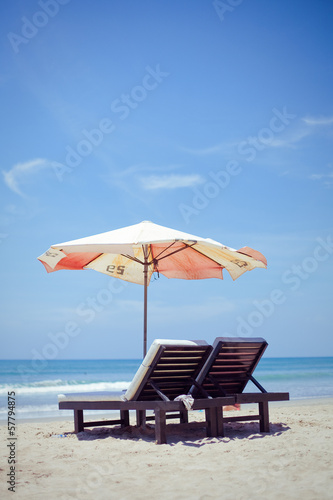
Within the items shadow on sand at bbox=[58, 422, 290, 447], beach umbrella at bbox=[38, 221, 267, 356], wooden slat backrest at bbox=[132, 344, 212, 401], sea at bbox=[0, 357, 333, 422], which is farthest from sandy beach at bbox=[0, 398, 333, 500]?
beach umbrella at bbox=[38, 221, 267, 356]

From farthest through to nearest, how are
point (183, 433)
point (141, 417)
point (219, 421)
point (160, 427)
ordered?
1. point (141, 417)
2. point (183, 433)
3. point (219, 421)
4. point (160, 427)

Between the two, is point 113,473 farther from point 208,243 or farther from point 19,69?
point 19,69

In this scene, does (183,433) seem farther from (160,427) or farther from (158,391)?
(158,391)

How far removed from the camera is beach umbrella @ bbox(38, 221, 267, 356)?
222 inches

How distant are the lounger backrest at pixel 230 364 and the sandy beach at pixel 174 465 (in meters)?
0.50

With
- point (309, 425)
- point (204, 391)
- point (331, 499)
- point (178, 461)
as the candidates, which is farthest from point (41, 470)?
point (309, 425)

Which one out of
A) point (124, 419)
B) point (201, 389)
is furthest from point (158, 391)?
point (124, 419)

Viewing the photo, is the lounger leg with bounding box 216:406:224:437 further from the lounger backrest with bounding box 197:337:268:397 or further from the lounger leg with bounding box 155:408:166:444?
the lounger leg with bounding box 155:408:166:444

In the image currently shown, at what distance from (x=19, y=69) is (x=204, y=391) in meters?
7.51

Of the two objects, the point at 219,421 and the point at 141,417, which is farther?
the point at 141,417

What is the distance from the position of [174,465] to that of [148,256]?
137 inches

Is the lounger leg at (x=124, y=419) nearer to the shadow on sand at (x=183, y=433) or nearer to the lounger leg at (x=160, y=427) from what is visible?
the shadow on sand at (x=183, y=433)

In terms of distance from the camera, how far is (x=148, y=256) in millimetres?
7145

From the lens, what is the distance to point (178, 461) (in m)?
4.16
